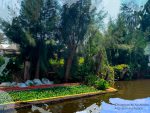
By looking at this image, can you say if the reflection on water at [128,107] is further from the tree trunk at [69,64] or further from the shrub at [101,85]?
the tree trunk at [69,64]

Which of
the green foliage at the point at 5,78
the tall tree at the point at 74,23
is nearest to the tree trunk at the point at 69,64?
the tall tree at the point at 74,23

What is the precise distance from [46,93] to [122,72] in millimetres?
9921

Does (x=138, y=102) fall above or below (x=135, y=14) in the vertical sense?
below

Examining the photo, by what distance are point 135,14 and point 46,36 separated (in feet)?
50.4

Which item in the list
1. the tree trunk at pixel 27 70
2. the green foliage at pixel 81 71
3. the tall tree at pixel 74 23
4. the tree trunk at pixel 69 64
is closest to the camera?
the tree trunk at pixel 27 70

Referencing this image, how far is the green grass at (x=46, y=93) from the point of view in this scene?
1075 centimetres

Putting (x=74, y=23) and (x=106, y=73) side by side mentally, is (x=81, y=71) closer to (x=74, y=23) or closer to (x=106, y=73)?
(x=106, y=73)

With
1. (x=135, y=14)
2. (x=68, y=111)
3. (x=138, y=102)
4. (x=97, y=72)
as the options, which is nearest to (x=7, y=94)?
(x=68, y=111)

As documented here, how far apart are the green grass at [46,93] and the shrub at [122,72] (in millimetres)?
6210

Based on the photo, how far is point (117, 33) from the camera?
21.0m

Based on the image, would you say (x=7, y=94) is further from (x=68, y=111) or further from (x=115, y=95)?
(x=115, y=95)

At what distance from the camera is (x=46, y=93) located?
11961 millimetres

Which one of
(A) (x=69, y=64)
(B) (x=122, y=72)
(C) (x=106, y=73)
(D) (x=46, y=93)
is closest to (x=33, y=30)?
(A) (x=69, y=64)

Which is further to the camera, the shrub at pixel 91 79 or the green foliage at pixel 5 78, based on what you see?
the shrub at pixel 91 79
